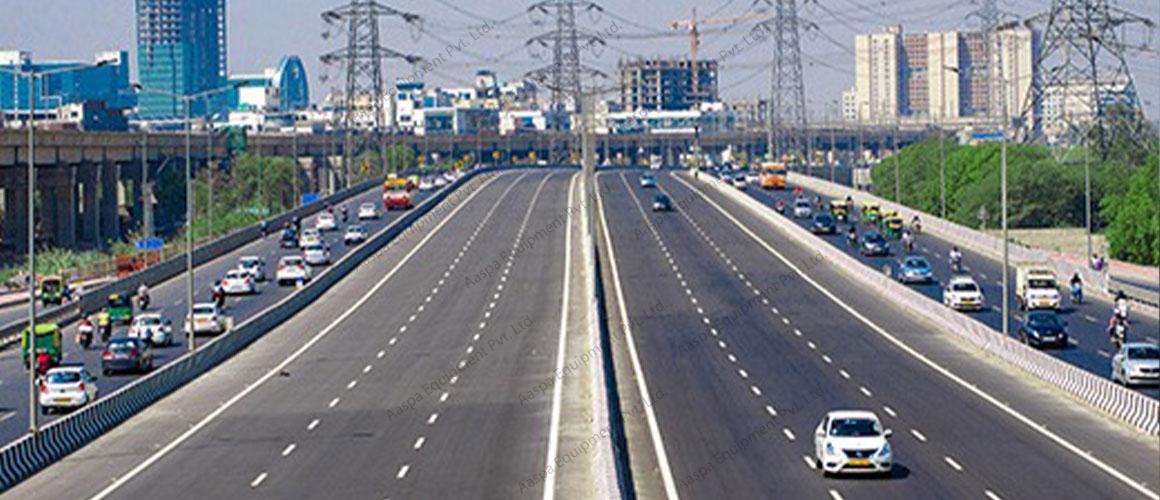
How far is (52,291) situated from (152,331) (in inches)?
683

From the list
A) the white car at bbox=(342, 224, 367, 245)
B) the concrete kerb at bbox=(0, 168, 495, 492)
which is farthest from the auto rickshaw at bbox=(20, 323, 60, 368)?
the white car at bbox=(342, 224, 367, 245)

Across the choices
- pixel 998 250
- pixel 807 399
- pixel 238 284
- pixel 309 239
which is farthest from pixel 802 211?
pixel 807 399

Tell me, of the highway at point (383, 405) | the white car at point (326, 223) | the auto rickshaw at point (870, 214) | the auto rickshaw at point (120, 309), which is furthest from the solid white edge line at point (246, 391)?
the auto rickshaw at point (870, 214)

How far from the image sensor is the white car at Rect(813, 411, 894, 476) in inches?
1521

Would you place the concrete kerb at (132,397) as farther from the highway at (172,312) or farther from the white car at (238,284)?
the white car at (238,284)

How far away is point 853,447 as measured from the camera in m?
38.8

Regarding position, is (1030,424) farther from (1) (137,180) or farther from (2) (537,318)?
(1) (137,180)

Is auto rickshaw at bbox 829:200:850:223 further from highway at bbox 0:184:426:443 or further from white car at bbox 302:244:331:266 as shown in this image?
white car at bbox 302:244:331:266

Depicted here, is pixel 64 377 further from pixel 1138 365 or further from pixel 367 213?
pixel 367 213

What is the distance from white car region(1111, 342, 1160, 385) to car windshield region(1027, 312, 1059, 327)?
899 cm

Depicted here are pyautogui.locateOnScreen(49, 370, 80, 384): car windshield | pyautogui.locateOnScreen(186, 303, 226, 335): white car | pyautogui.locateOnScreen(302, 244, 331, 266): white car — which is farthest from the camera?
pyautogui.locateOnScreen(302, 244, 331, 266): white car

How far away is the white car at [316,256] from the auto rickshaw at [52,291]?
53.2ft

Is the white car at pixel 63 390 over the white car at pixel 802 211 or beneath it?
beneath

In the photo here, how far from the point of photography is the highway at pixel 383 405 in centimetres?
4031
